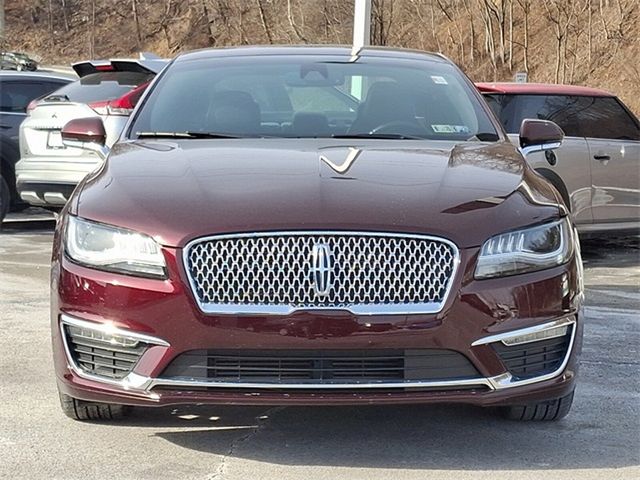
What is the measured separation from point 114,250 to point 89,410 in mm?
855

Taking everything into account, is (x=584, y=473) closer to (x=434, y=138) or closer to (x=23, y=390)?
(x=434, y=138)

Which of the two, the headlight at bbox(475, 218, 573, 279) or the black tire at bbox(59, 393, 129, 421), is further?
the black tire at bbox(59, 393, 129, 421)

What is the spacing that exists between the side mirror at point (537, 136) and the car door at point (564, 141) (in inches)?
160

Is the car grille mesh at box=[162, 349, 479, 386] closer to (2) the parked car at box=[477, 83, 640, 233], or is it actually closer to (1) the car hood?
(1) the car hood

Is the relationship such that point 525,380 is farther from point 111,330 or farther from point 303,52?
point 303,52

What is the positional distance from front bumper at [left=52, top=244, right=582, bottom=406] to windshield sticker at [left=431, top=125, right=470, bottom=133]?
1.39 m

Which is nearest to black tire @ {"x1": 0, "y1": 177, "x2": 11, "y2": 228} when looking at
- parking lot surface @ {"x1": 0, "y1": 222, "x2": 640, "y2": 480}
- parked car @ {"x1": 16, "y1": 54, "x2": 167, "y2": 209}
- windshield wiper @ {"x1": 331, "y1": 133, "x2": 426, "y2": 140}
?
parked car @ {"x1": 16, "y1": 54, "x2": 167, "y2": 209}

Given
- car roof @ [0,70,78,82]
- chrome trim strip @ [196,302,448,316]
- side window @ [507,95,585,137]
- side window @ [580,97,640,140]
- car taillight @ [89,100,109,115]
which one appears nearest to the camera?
chrome trim strip @ [196,302,448,316]

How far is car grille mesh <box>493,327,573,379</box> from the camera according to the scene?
4133mm

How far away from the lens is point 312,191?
4.24 meters

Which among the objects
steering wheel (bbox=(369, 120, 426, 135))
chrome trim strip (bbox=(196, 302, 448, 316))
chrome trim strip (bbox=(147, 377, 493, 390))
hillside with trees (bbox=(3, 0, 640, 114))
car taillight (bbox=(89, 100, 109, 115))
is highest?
steering wheel (bbox=(369, 120, 426, 135))

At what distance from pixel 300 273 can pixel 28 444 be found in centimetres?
134

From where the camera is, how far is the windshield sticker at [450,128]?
5.44m

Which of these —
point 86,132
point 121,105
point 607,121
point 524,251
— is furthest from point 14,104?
point 524,251
